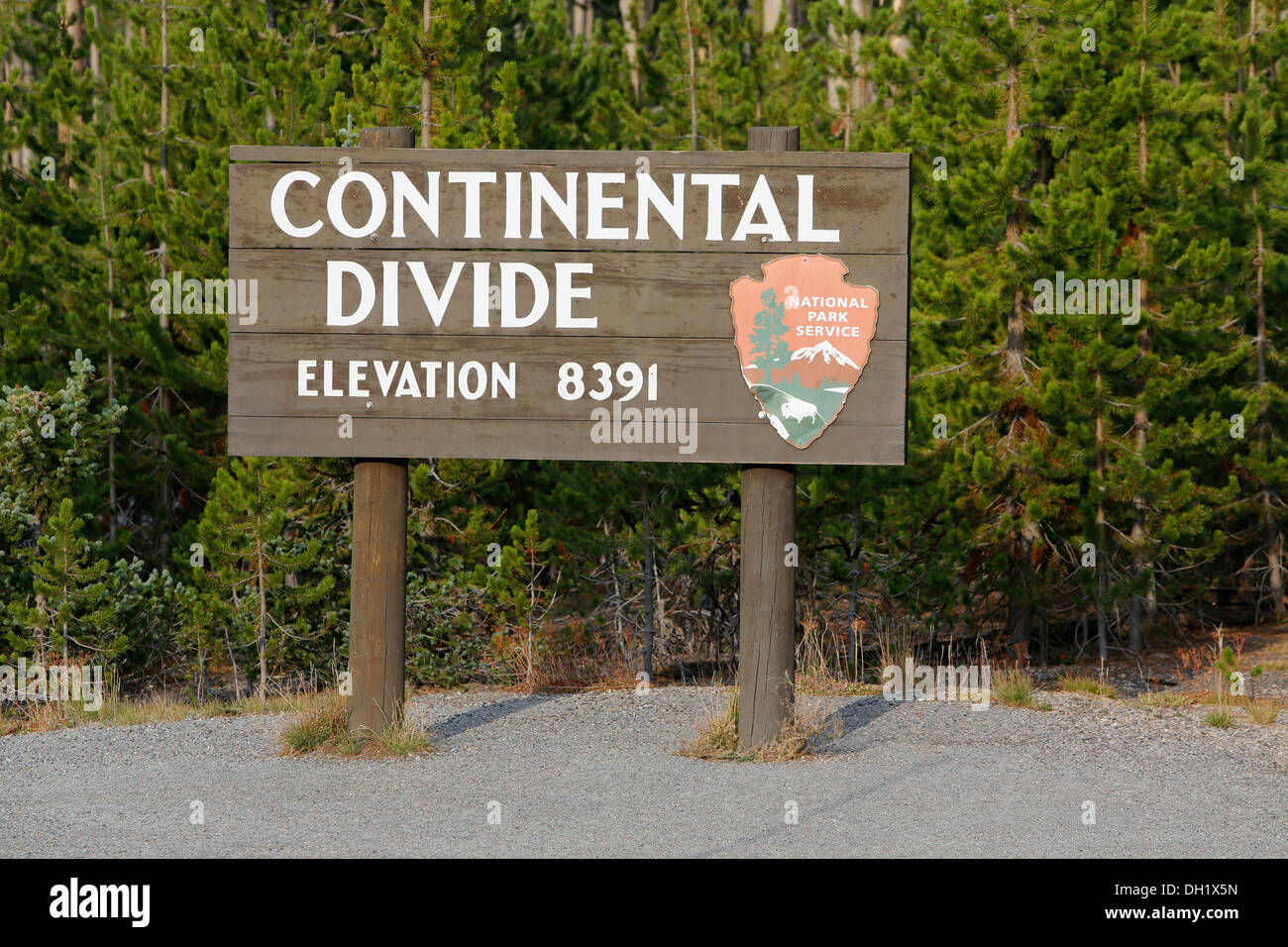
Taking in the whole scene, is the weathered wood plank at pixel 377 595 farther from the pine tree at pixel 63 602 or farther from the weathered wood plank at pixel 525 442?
the pine tree at pixel 63 602

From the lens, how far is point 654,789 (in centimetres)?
771

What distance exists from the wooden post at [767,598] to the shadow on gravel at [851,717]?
1.51 feet

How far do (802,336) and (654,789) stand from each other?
283 cm

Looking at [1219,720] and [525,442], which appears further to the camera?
[1219,720]

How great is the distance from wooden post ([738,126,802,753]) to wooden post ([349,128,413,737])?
85.6 inches

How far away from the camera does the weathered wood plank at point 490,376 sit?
8492mm

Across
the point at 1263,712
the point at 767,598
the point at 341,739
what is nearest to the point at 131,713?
the point at 341,739

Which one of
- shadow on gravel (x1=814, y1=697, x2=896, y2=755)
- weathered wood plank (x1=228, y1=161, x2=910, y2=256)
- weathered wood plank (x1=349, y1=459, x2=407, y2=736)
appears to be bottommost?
shadow on gravel (x1=814, y1=697, x2=896, y2=755)

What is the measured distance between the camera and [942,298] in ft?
50.2

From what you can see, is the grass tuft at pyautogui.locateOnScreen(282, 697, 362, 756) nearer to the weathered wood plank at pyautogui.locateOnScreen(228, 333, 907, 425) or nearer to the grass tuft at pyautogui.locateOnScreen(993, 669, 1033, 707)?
the weathered wood plank at pyautogui.locateOnScreen(228, 333, 907, 425)

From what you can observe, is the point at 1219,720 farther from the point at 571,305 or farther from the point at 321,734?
the point at 321,734

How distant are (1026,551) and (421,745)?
30.8 ft

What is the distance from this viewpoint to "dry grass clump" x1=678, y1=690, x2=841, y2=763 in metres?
8.46

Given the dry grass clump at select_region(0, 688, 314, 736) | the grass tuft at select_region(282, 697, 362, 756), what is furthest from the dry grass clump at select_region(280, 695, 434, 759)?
the dry grass clump at select_region(0, 688, 314, 736)
